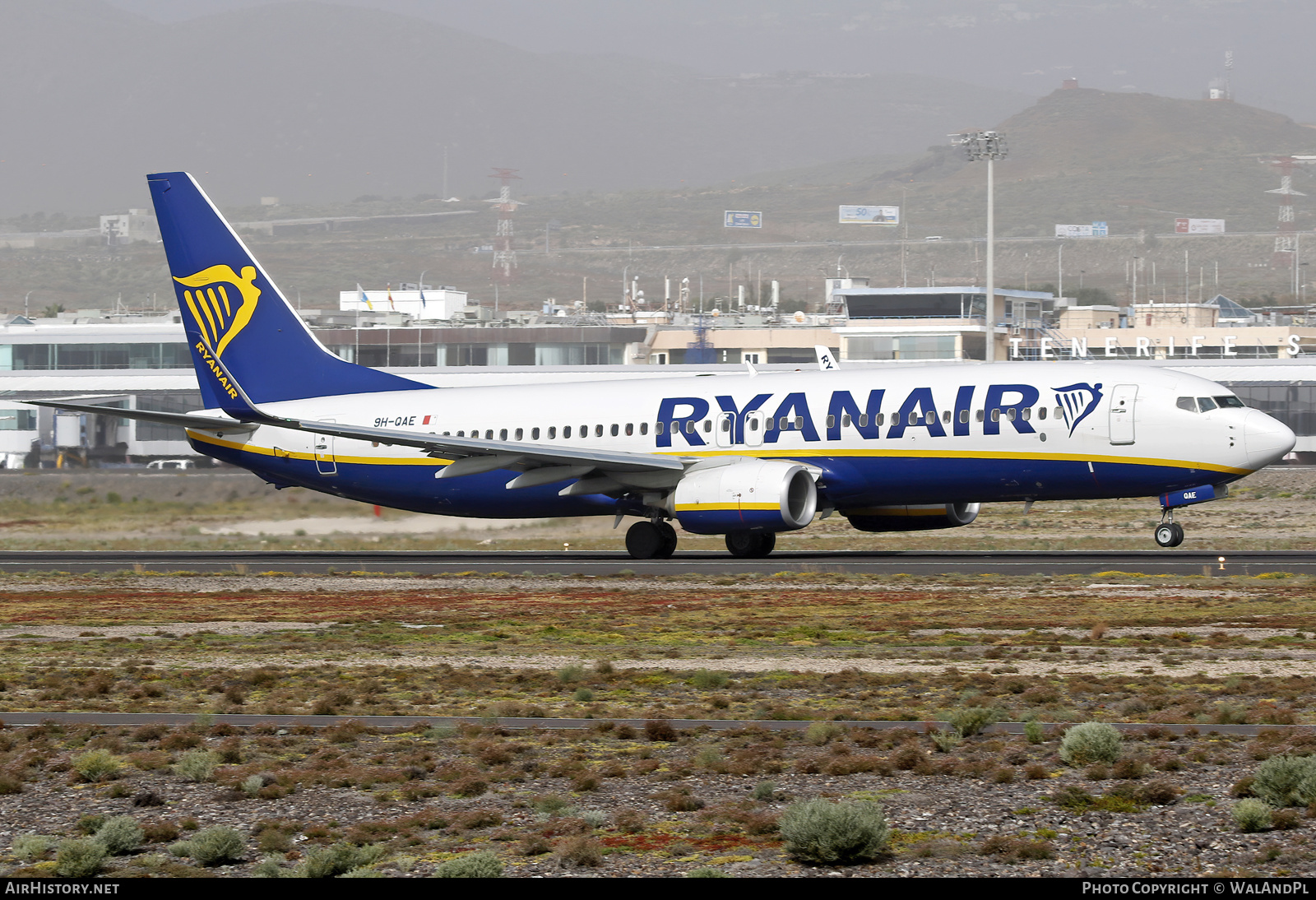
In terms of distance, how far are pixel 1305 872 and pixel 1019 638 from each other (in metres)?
12.5

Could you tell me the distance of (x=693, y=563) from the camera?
1519 inches

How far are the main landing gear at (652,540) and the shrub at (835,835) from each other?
28.6 m

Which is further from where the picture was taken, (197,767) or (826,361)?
(826,361)

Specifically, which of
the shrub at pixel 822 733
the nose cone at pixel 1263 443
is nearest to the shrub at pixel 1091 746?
the shrub at pixel 822 733

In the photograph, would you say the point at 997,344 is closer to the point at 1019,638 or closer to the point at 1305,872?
the point at 1019,638

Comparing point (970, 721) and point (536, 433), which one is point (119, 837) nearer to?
point (970, 721)

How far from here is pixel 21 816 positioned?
41.7 ft

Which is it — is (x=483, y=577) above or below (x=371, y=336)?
below

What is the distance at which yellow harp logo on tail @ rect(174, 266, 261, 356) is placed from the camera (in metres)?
43.9

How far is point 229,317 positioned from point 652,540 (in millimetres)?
13596

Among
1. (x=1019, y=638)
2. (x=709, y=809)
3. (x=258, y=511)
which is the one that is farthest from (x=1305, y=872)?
(x=258, y=511)

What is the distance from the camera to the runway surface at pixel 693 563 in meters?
34.8

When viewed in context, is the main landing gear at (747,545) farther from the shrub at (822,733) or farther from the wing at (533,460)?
the shrub at (822,733)

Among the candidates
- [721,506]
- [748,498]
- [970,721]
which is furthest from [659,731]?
[721,506]
